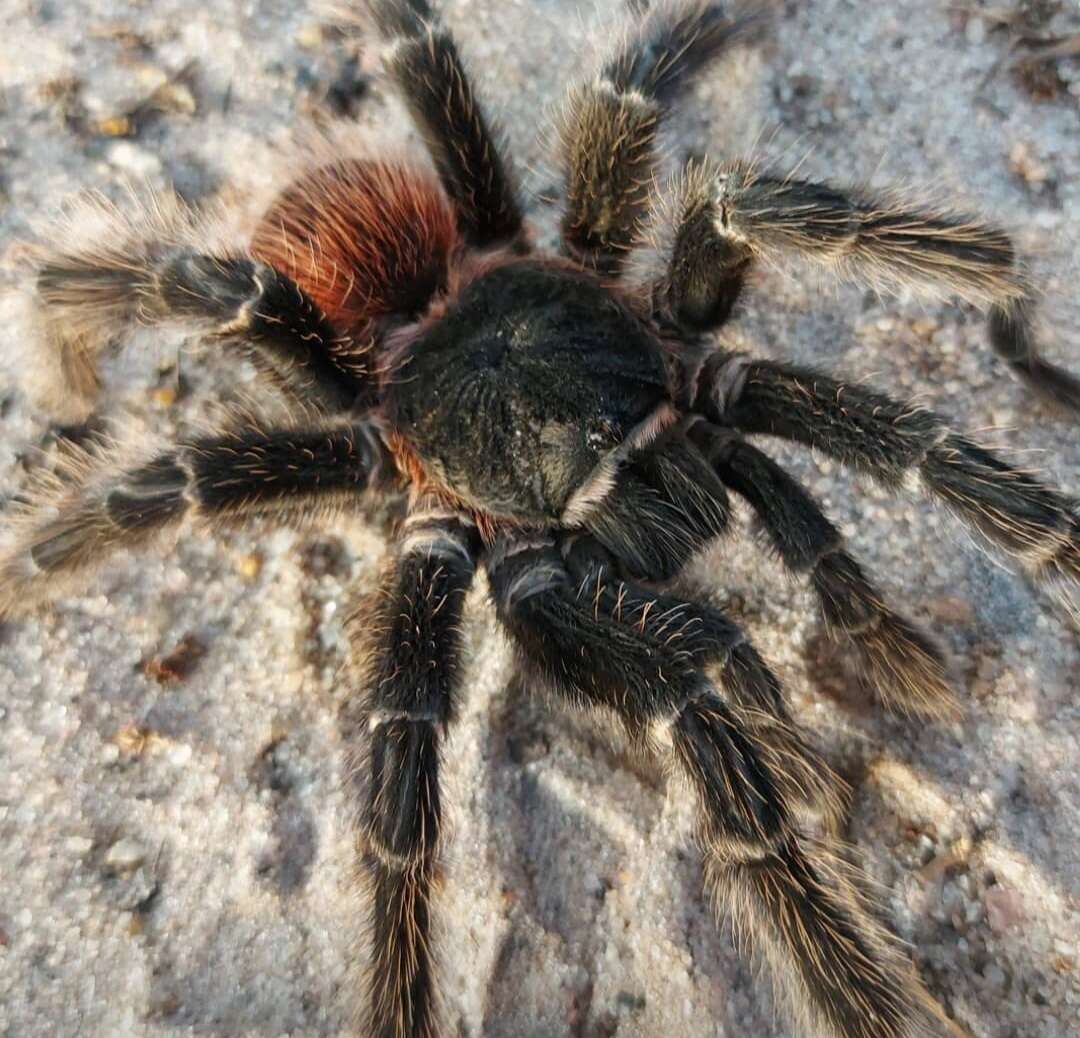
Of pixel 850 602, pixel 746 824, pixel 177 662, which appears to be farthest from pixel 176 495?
pixel 850 602

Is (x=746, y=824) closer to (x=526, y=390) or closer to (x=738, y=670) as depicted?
(x=738, y=670)

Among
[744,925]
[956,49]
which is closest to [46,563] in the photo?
[744,925]

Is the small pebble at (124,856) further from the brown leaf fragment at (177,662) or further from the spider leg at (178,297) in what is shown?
the spider leg at (178,297)

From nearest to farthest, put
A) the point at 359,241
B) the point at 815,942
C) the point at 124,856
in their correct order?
1. the point at 815,942
2. the point at 124,856
3. the point at 359,241

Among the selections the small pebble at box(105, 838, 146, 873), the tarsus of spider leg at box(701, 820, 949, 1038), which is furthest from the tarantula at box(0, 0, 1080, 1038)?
the small pebble at box(105, 838, 146, 873)

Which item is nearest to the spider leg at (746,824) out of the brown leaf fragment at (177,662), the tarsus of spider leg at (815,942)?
the tarsus of spider leg at (815,942)

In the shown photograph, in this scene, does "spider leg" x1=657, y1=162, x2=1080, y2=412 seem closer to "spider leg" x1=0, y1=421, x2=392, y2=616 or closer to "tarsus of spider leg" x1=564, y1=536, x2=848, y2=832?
"tarsus of spider leg" x1=564, y1=536, x2=848, y2=832

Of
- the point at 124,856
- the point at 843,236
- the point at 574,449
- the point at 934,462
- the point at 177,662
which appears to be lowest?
the point at 124,856

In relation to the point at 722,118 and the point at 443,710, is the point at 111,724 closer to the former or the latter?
the point at 443,710
